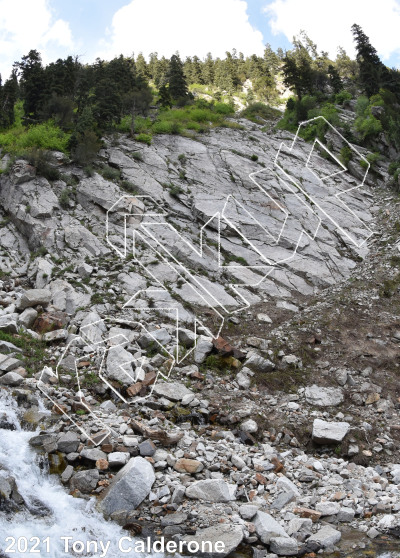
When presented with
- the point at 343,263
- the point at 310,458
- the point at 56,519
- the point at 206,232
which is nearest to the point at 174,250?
the point at 206,232

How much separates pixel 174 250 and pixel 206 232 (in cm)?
216

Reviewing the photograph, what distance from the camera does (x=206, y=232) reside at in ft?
59.2

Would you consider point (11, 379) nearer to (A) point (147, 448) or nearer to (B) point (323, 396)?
(A) point (147, 448)

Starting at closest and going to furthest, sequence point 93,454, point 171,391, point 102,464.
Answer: point 102,464 → point 93,454 → point 171,391

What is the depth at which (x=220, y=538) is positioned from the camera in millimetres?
6203

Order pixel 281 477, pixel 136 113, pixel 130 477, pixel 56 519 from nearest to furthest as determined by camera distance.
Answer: pixel 56 519
pixel 130 477
pixel 281 477
pixel 136 113

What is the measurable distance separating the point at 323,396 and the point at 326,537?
481cm

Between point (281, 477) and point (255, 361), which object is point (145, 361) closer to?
point (255, 361)

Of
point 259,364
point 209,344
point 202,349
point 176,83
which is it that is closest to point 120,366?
point 202,349

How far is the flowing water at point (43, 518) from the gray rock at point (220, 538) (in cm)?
103

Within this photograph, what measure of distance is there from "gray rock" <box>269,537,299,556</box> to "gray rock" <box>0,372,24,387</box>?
659 centimetres

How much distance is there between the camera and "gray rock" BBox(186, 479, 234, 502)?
710cm

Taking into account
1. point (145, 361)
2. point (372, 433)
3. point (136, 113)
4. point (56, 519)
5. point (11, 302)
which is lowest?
point (372, 433)

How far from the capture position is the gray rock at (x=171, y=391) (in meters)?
10.1
